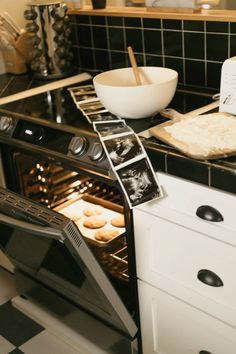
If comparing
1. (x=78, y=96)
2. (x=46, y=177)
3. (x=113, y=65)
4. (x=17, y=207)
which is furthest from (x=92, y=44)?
(x=17, y=207)

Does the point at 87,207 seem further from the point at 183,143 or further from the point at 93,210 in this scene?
the point at 183,143

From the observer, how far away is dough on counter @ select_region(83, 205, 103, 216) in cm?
218

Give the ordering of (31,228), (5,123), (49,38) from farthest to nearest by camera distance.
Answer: (49,38)
(5,123)
(31,228)

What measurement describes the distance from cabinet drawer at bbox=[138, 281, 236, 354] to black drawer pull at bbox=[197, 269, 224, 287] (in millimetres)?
119

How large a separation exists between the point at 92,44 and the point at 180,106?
0.73 m

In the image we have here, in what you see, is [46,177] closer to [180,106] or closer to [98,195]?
[98,195]

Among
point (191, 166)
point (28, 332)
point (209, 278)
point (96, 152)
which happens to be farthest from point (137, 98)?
point (28, 332)

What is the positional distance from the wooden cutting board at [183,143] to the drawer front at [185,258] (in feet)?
0.77

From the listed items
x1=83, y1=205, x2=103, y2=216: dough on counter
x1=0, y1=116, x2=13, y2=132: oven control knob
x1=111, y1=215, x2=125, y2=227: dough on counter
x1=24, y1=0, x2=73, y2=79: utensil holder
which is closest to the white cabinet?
x1=111, y1=215, x2=125, y2=227: dough on counter

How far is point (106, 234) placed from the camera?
2053 millimetres

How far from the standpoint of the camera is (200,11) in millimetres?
2014

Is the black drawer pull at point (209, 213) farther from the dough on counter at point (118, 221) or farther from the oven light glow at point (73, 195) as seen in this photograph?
the oven light glow at point (73, 195)

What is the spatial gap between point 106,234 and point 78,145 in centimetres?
49

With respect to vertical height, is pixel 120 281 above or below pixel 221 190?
below
